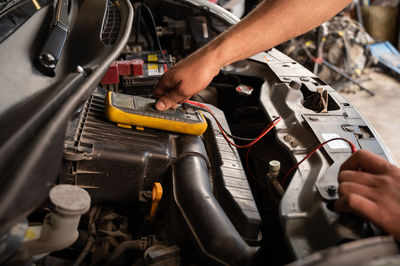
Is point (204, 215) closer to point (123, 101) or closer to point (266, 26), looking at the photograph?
point (123, 101)

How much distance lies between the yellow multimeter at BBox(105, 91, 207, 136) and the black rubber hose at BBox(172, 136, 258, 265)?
8 centimetres

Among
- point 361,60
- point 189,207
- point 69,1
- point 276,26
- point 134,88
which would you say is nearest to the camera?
point 189,207

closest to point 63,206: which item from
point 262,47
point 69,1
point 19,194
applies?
point 19,194

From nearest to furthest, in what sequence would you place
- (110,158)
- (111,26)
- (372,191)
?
(372,191) < (110,158) < (111,26)

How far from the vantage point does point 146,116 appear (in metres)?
1.28

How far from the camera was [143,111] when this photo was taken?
4.25 ft

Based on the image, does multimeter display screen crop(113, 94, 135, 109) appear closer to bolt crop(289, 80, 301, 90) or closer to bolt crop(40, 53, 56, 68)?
bolt crop(40, 53, 56, 68)

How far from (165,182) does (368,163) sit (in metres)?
0.66

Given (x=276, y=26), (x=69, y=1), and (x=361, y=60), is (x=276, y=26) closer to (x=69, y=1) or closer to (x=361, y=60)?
(x=69, y=1)

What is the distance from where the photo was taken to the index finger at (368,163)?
922 millimetres

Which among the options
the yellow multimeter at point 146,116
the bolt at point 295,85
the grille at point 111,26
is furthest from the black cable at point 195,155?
the bolt at point 295,85

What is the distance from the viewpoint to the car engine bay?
0.74 meters

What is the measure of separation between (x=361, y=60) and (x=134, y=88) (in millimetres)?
3612

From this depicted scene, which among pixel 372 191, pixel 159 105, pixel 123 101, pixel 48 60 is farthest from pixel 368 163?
pixel 48 60
